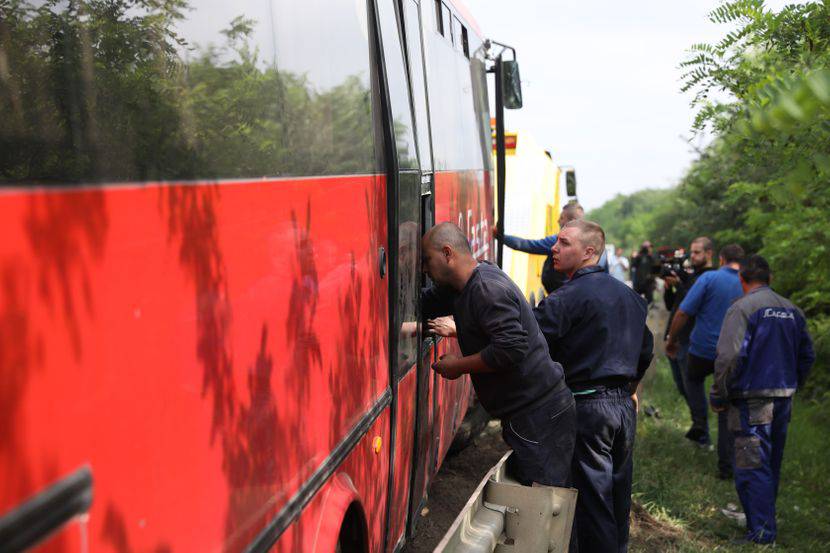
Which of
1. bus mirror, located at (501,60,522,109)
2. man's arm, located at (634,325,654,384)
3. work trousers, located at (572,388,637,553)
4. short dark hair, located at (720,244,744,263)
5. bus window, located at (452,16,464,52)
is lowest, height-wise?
work trousers, located at (572,388,637,553)

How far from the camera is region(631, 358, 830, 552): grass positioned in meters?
6.62

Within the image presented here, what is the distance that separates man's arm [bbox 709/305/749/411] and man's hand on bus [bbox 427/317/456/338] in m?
2.85

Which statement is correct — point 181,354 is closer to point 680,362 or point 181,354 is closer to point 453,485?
point 453,485

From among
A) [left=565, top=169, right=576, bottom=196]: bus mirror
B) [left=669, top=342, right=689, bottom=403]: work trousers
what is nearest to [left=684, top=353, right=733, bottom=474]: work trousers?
[left=669, top=342, right=689, bottom=403]: work trousers

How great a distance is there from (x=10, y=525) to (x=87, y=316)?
0.34 m

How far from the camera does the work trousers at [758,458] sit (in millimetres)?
6535

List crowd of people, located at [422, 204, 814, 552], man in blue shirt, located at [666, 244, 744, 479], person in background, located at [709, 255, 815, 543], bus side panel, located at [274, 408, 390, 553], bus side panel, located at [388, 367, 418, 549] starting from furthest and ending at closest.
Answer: man in blue shirt, located at [666, 244, 744, 479] < person in background, located at [709, 255, 815, 543] < crowd of people, located at [422, 204, 814, 552] < bus side panel, located at [388, 367, 418, 549] < bus side panel, located at [274, 408, 390, 553]

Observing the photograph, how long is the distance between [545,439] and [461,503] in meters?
2.47

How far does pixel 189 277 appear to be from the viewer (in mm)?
1818

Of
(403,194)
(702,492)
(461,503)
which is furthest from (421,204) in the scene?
(702,492)

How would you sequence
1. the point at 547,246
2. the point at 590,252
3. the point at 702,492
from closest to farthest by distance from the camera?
1. the point at 590,252
2. the point at 702,492
3. the point at 547,246

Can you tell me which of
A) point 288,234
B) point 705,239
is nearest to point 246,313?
point 288,234

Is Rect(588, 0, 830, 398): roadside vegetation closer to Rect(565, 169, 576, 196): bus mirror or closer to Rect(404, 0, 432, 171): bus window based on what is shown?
Rect(404, 0, 432, 171): bus window

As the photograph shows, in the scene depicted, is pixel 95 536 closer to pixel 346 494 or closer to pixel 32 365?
pixel 32 365
